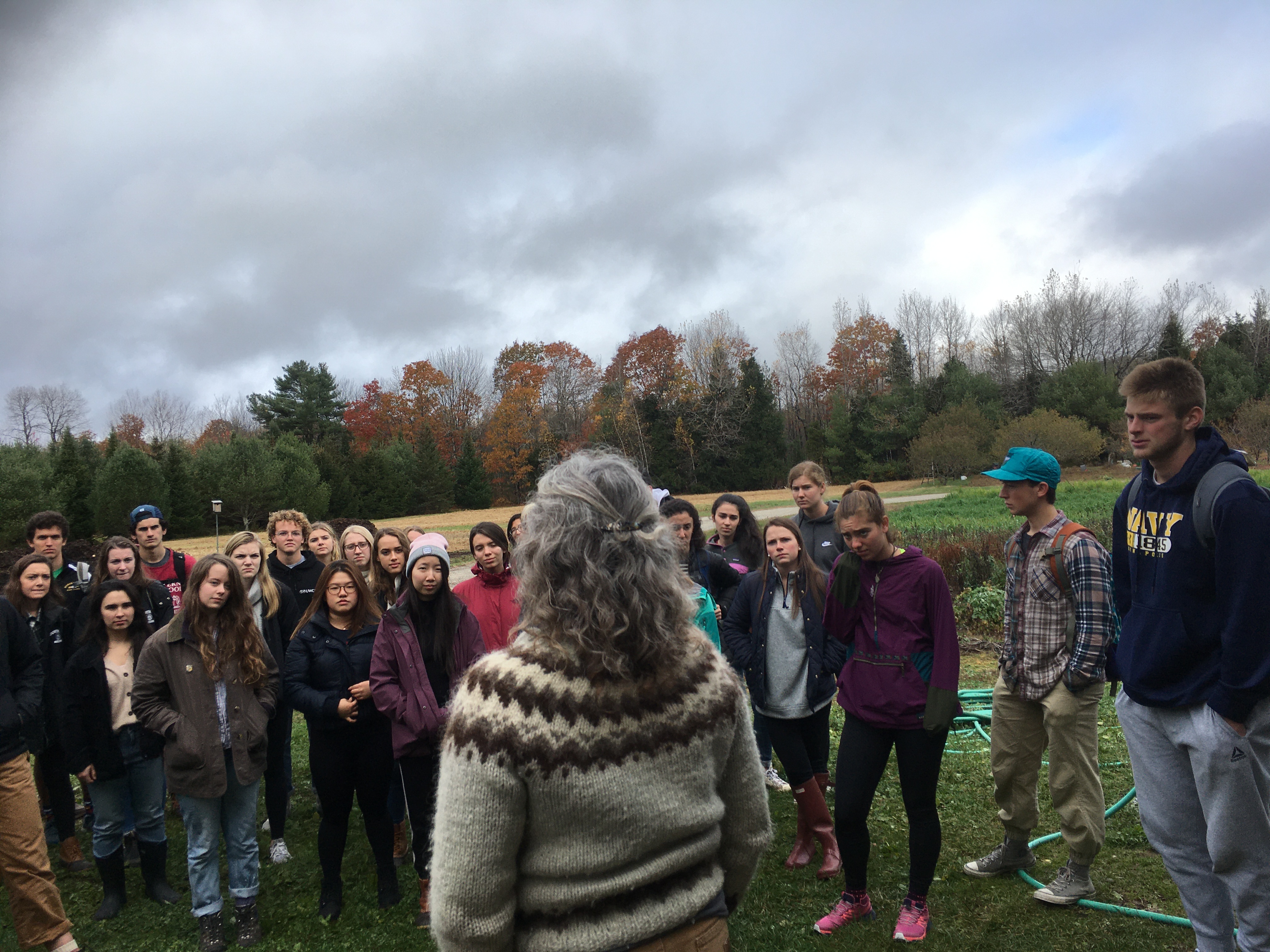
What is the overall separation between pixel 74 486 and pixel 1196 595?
41649 millimetres

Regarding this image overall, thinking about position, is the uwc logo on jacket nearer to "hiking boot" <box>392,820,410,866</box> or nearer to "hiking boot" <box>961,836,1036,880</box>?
"hiking boot" <box>961,836,1036,880</box>

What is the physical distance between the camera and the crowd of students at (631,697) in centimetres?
162

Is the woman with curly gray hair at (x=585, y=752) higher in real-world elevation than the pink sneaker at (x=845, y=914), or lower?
higher

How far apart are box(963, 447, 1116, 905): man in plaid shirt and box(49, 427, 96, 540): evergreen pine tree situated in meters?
39.4

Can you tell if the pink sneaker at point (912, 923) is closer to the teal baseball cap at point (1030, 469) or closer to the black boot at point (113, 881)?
the teal baseball cap at point (1030, 469)

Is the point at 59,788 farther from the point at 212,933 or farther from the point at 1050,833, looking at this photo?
the point at 1050,833

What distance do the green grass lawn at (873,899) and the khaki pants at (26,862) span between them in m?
0.32

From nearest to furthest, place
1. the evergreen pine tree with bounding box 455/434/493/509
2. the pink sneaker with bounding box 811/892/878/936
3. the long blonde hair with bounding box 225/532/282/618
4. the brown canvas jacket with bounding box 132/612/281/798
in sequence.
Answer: the pink sneaker with bounding box 811/892/878/936
the brown canvas jacket with bounding box 132/612/281/798
the long blonde hair with bounding box 225/532/282/618
the evergreen pine tree with bounding box 455/434/493/509

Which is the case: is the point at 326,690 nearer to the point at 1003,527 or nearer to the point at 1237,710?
the point at 1237,710

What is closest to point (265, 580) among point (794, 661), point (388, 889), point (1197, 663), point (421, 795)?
point (421, 795)

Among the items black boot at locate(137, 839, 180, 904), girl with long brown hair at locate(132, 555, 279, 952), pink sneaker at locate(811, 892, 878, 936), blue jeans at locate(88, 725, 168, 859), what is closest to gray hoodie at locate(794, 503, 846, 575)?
pink sneaker at locate(811, 892, 878, 936)

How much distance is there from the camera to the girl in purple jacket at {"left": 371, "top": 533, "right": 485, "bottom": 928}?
4.00 metres

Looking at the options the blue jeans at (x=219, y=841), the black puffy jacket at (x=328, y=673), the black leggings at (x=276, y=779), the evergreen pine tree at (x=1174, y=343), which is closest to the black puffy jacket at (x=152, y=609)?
the black leggings at (x=276, y=779)

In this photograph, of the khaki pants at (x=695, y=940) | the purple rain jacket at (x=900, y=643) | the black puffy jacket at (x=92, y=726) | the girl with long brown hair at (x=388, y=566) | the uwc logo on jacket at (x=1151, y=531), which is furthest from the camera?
the girl with long brown hair at (x=388, y=566)
